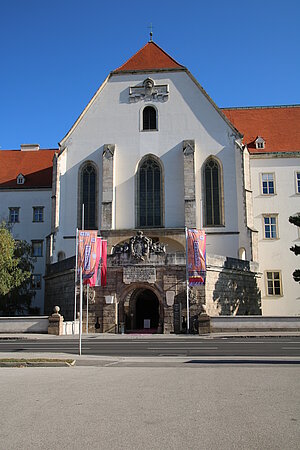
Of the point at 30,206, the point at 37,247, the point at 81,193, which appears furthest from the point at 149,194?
the point at 30,206

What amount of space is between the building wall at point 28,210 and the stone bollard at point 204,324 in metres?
21.3

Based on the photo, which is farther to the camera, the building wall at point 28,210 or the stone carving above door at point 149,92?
the building wall at point 28,210

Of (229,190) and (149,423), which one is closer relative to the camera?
(149,423)

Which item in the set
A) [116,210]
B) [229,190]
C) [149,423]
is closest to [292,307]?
[229,190]

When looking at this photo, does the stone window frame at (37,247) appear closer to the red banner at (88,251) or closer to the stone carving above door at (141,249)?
the red banner at (88,251)

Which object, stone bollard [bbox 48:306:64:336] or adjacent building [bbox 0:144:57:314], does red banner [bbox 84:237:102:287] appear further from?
adjacent building [bbox 0:144:57:314]

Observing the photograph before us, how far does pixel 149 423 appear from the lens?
6980 millimetres

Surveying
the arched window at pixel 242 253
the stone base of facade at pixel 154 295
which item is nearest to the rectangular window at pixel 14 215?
the stone base of facade at pixel 154 295

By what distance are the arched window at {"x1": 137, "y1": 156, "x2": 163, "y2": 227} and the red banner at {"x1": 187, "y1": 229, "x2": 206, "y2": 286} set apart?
8296 mm

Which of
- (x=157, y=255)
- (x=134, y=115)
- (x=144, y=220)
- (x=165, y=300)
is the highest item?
(x=134, y=115)

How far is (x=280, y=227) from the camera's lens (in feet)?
135

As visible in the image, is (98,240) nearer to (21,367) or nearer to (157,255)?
(157,255)

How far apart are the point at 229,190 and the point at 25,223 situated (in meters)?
19.6

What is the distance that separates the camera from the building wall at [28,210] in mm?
47188
